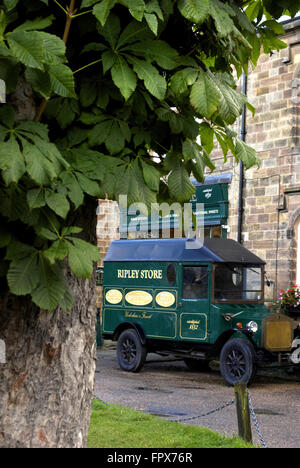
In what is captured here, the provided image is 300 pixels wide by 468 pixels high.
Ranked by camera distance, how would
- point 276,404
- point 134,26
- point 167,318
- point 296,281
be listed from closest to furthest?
point 134,26 < point 276,404 < point 167,318 < point 296,281

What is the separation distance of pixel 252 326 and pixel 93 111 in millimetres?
9995

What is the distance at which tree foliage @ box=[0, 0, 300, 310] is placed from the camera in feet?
9.32

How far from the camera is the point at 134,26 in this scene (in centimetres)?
313

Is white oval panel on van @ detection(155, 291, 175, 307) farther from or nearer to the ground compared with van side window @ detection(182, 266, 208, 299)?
nearer to the ground

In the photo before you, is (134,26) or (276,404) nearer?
(134,26)

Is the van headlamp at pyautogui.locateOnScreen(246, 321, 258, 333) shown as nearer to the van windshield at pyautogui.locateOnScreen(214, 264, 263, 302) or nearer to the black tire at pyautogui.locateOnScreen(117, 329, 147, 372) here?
the van windshield at pyautogui.locateOnScreen(214, 264, 263, 302)

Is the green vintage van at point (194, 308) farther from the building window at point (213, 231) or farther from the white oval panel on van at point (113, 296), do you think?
the building window at point (213, 231)

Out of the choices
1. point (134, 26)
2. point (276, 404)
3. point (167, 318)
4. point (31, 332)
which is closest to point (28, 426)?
point (31, 332)

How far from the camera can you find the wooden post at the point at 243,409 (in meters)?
6.97

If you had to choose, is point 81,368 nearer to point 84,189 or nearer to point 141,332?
point 84,189

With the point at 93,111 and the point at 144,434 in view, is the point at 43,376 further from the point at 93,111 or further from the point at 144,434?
the point at 144,434

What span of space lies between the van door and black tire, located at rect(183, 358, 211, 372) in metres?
1.76

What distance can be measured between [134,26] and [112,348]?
16.9 m

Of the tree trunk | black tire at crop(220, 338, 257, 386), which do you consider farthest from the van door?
the tree trunk
